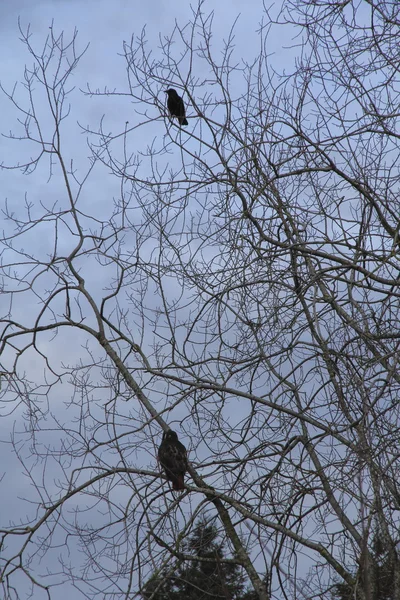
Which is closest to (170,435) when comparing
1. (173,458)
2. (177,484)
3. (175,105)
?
(173,458)

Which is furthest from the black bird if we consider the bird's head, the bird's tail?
the bird's tail

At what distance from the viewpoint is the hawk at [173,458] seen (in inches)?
207

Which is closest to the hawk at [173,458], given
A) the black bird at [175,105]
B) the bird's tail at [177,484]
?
the bird's tail at [177,484]

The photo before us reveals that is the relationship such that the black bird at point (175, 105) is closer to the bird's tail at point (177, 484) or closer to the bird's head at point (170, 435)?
the bird's head at point (170, 435)

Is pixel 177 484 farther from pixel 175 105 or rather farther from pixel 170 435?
pixel 175 105

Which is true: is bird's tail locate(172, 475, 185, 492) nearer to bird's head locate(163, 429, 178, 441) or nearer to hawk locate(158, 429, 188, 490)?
hawk locate(158, 429, 188, 490)

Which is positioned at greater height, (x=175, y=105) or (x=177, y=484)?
(x=175, y=105)

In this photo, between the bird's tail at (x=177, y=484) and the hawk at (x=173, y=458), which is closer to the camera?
the hawk at (x=173, y=458)

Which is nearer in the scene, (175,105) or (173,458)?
(173,458)

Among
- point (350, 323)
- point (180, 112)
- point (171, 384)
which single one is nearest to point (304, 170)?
point (180, 112)

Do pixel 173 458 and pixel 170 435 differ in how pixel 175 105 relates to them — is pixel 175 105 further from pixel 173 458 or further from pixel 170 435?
pixel 173 458

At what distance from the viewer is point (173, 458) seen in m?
5.25

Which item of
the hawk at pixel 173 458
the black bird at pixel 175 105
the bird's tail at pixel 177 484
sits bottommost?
the bird's tail at pixel 177 484

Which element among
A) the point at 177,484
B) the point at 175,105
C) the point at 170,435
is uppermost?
the point at 175,105
